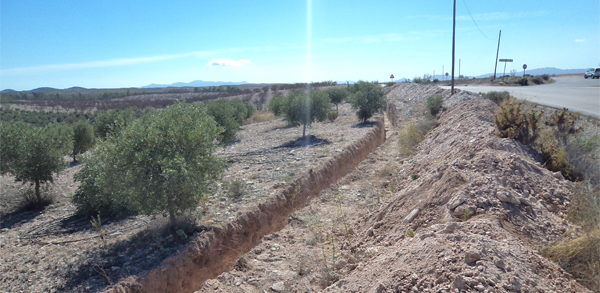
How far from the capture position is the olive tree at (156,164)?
246 inches

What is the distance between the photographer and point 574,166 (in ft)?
22.0

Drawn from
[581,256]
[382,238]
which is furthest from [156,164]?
[581,256]

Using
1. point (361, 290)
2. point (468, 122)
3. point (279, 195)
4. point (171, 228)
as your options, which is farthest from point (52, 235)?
point (468, 122)

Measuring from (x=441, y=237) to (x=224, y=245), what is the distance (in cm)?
472

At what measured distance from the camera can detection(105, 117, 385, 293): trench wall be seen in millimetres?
5844

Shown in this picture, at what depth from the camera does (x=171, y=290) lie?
6004mm

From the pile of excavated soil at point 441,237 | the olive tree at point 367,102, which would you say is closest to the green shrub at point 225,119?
the olive tree at point 367,102

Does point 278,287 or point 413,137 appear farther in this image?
point 413,137

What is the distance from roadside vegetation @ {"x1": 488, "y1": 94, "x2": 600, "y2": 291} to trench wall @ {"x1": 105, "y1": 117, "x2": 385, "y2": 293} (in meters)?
5.77

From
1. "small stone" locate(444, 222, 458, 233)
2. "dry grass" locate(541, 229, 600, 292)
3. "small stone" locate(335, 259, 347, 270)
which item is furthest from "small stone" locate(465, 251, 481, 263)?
"small stone" locate(335, 259, 347, 270)

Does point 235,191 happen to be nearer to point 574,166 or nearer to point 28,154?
point 28,154

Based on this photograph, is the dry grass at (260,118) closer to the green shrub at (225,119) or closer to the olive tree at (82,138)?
the green shrub at (225,119)

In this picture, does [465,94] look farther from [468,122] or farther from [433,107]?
[468,122]

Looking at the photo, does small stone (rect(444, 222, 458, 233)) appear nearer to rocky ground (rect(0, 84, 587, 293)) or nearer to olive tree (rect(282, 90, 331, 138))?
rocky ground (rect(0, 84, 587, 293))
